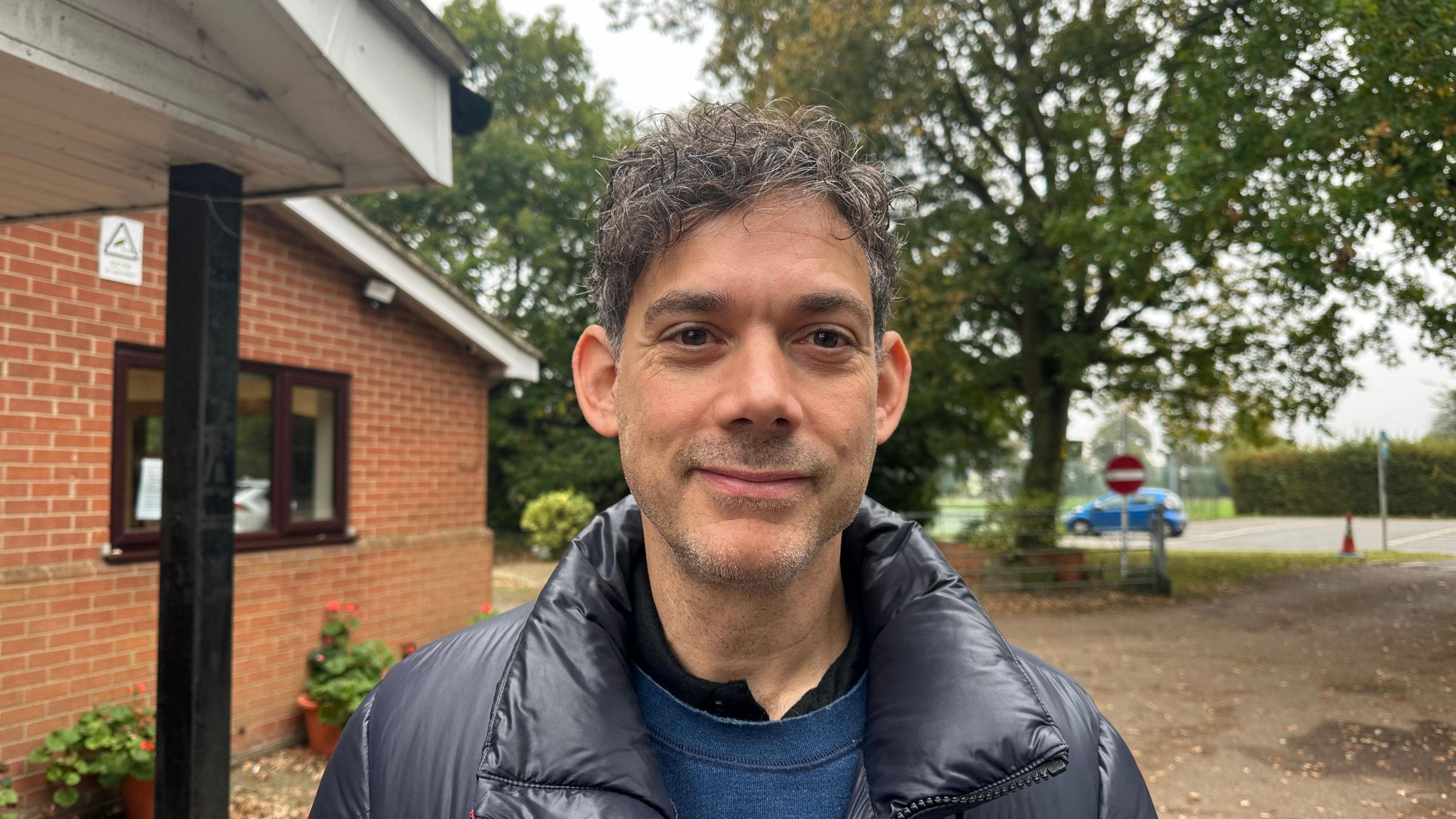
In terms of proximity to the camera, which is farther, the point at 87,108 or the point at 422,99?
the point at 422,99

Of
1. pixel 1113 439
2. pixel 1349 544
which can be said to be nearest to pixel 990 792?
pixel 1349 544

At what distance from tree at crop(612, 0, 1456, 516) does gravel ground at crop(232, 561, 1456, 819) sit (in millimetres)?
3125

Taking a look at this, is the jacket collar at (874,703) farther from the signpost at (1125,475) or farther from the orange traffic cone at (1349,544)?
the orange traffic cone at (1349,544)

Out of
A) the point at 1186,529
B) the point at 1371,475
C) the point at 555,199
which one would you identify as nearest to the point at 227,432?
the point at 555,199

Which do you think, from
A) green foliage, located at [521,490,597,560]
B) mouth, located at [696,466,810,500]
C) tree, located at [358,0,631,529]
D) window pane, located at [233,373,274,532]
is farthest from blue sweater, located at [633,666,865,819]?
tree, located at [358,0,631,529]

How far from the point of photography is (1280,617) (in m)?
12.5

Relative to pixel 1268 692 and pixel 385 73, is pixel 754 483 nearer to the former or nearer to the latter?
pixel 385 73

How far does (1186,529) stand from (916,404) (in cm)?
1772

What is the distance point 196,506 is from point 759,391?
2339 millimetres

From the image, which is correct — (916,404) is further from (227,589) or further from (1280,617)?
(227,589)

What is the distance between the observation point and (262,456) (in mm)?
6590

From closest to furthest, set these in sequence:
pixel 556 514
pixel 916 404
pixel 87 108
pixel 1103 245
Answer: pixel 87 108 → pixel 1103 245 → pixel 916 404 → pixel 556 514

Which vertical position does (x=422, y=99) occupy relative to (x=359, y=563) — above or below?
above

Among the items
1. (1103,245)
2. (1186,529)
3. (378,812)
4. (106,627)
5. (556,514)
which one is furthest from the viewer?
(1186,529)
